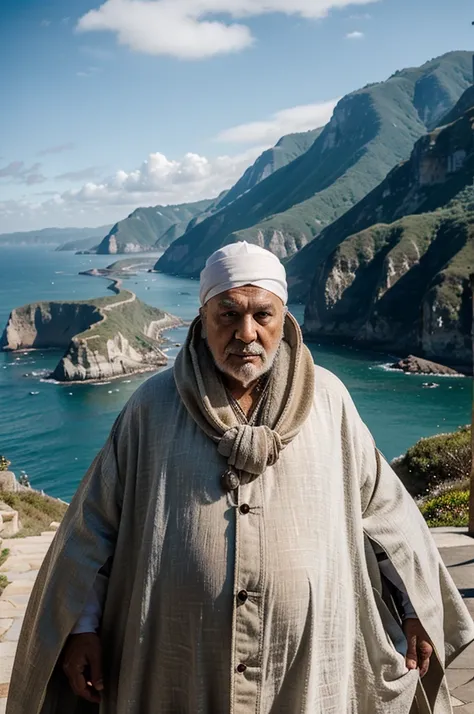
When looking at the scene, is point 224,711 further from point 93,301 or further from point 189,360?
point 93,301

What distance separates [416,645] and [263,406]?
2.45 ft

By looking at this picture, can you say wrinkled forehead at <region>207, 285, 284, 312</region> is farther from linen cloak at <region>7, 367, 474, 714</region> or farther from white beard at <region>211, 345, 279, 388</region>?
linen cloak at <region>7, 367, 474, 714</region>

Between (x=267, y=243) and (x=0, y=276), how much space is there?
87.8m

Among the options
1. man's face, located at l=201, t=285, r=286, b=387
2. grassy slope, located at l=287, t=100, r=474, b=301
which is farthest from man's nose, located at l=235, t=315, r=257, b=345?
grassy slope, located at l=287, t=100, r=474, b=301

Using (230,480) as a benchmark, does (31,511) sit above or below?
below

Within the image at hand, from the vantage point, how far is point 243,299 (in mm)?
1841

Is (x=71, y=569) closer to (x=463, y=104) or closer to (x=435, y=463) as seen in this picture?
(x=435, y=463)

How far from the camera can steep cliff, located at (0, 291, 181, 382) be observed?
7444 cm

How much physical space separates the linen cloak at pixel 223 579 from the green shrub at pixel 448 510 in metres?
4.23

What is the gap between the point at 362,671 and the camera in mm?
1868

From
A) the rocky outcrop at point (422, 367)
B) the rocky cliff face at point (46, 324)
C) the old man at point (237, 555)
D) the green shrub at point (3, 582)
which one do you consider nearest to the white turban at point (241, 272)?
the old man at point (237, 555)

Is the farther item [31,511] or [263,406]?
[31,511]

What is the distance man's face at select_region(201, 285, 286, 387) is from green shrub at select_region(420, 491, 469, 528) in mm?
4485

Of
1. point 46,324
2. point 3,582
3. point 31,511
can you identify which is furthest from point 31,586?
point 46,324
